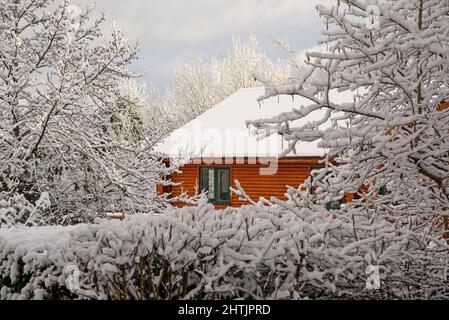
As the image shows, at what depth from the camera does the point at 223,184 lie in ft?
67.4

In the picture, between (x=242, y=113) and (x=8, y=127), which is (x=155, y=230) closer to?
(x=8, y=127)

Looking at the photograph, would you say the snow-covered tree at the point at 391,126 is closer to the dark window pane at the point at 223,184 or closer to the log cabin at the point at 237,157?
the log cabin at the point at 237,157

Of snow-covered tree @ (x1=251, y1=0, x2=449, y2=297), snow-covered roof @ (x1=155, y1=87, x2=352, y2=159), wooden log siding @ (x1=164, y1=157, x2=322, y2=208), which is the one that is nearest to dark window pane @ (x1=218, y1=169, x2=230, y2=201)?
Answer: wooden log siding @ (x1=164, y1=157, x2=322, y2=208)

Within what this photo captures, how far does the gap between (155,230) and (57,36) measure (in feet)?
27.1

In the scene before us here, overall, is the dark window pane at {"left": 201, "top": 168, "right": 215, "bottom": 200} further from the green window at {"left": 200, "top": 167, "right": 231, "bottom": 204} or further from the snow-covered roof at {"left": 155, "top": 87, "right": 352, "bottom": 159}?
the snow-covered roof at {"left": 155, "top": 87, "right": 352, "bottom": 159}

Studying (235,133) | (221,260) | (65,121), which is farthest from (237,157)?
(221,260)

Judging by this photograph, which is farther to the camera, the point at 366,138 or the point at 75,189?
the point at 75,189

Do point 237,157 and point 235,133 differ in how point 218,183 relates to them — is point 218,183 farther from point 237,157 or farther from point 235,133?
point 237,157

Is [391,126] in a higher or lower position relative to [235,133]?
lower

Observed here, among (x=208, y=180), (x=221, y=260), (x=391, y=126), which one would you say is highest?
(x=208, y=180)

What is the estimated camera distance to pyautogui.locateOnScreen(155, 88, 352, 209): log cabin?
1803 cm

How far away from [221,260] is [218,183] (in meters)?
16.6
